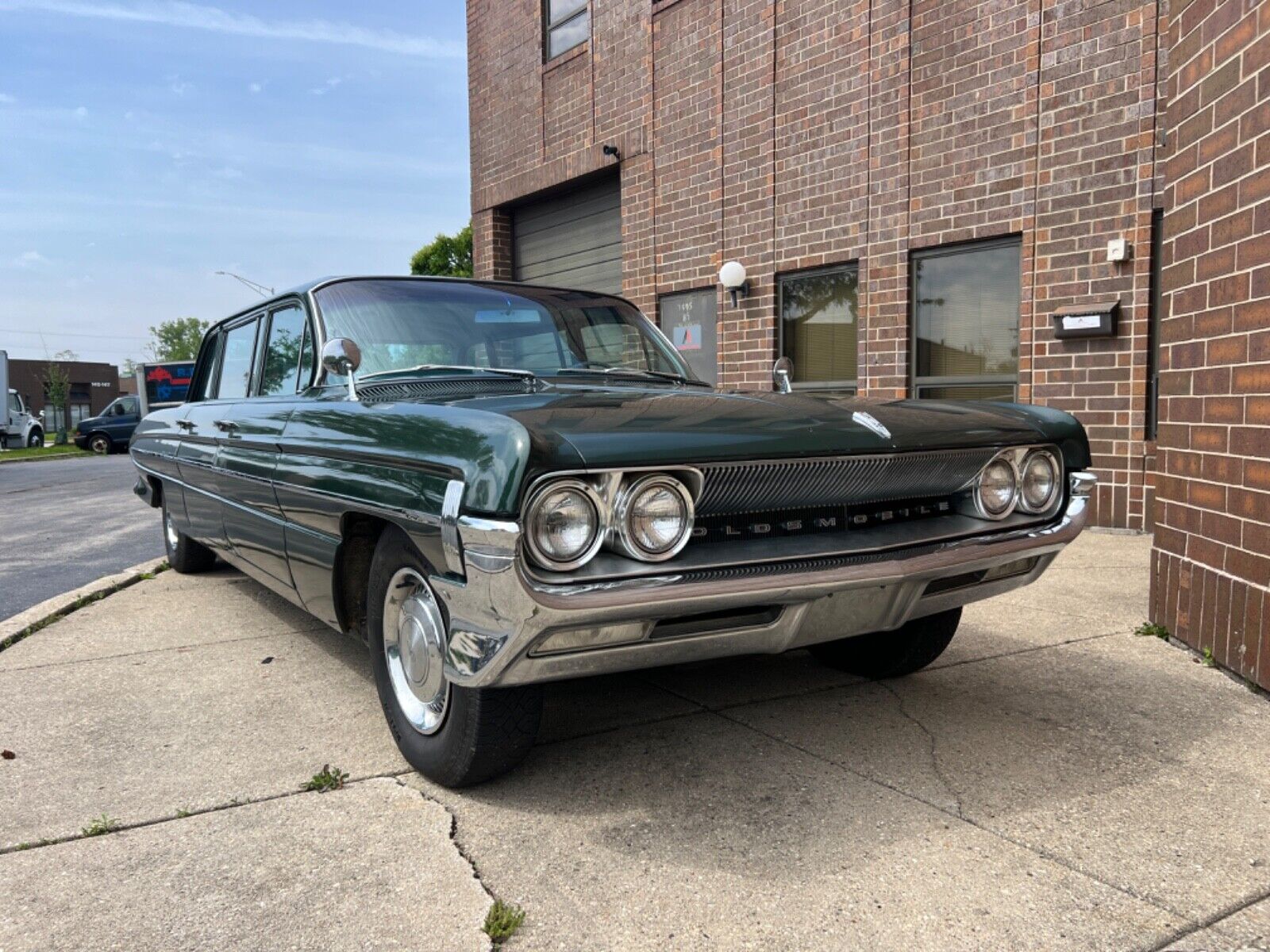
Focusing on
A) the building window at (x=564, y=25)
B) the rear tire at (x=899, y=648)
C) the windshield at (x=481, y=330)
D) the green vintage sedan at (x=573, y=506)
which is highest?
the building window at (x=564, y=25)

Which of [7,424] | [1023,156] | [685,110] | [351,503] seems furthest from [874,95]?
[7,424]

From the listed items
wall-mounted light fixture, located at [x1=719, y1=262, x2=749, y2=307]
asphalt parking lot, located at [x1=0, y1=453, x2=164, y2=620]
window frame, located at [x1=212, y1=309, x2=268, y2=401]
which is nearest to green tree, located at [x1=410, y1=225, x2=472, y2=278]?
asphalt parking lot, located at [x1=0, y1=453, x2=164, y2=620]

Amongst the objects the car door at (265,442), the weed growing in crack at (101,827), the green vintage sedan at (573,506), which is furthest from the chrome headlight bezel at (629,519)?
the car door at (265,442)

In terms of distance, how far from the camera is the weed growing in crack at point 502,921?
2.01 metres

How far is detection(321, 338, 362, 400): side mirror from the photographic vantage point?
3.07 meters

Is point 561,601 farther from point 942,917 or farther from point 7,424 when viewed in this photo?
point 7,424

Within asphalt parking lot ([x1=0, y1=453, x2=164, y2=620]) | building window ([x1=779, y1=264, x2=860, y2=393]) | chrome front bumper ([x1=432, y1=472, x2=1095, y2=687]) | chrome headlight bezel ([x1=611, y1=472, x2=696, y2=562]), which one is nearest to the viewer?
chrome front bumper ([x1=432, y1=472, x2=1095, y2=687])

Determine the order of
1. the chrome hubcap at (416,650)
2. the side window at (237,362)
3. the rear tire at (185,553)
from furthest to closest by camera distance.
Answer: the rear tire at (185,553) → the side window at (237,362) → the chrome hubcap at (416,650)

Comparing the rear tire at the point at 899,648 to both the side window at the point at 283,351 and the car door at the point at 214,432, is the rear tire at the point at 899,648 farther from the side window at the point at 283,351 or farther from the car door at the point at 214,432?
the car door at the point at 214,432

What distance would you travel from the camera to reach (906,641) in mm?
3609

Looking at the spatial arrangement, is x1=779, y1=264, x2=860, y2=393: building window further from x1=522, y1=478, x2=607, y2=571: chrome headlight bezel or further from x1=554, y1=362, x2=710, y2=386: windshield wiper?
x1=522, y1=478, x2=607, y2=571: chrome headlight bezel

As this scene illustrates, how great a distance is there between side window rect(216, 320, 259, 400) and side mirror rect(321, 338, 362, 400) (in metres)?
1.56

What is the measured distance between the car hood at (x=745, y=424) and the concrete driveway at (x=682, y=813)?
3.16 feet

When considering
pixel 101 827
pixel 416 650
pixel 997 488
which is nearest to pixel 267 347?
pixel 416 650
